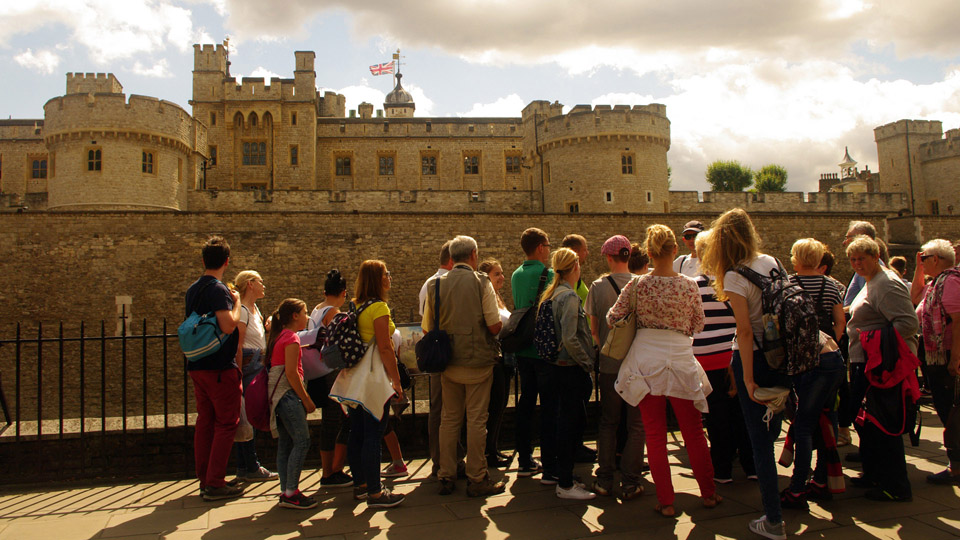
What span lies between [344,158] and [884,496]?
3368cm

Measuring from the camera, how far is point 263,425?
495 cm

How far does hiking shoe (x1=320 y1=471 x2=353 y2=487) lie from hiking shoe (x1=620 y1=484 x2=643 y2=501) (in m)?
2.23

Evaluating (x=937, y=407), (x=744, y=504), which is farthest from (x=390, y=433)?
(x=937, y=407)

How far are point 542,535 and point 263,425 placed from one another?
2.34 m

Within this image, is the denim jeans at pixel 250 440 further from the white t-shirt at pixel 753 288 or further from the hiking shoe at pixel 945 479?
the hiking shoe at pixel 945 479

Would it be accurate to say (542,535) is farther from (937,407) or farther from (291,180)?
(291,180)

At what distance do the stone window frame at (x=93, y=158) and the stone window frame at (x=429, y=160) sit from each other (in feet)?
56.2

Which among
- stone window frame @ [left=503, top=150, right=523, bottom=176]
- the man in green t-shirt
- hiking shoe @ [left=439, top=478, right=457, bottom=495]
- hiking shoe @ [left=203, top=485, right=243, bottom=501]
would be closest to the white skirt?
the man in green t-shirt

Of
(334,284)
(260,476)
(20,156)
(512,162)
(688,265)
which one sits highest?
(20,156)

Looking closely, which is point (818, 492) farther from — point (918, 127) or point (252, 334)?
point (918, 127)

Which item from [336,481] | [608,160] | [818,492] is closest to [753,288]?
[818,492]

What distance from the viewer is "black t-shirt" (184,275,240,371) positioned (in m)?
4.86

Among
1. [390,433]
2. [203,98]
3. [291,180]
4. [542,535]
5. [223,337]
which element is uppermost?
[203,98]

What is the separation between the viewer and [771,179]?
52.0 metres
